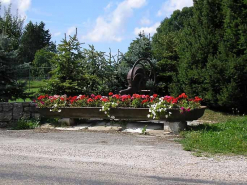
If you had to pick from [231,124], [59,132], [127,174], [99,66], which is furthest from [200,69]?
[127,174]

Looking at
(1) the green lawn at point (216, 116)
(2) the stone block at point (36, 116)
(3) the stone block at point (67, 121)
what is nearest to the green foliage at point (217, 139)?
(1) the green lawn at point (216, 116)

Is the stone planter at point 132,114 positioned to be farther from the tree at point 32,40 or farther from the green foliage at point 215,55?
the tree at point 32,40

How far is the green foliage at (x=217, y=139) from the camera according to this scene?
21.6ft

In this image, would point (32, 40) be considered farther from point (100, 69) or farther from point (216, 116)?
point (216, 116)

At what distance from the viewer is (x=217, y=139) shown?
290 inches

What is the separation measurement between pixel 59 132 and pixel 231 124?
15.7 ft

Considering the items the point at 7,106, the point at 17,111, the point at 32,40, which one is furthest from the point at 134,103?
the point at 32,40

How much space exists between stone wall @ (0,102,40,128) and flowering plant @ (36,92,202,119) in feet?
1.23

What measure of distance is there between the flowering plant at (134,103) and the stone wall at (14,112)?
37 cm

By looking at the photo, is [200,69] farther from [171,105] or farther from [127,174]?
[127,174]

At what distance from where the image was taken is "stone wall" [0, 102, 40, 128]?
10.3 meters

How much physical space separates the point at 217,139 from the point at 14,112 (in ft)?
19.9

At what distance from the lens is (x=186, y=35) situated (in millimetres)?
14203

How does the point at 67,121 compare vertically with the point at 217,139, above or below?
above
